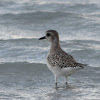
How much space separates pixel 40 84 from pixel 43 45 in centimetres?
428

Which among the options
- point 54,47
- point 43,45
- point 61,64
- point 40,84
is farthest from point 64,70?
point 43,45

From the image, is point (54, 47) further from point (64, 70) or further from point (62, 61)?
point (64, 70)

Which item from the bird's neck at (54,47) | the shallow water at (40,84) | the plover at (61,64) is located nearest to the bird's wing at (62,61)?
the plover at (61,64)

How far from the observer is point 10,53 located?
1385 centimetres

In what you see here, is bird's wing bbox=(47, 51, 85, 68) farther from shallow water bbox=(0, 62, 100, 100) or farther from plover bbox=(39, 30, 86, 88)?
shallow water bbox=(0, 62, 100, 100)

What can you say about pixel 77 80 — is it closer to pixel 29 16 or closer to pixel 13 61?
pixel 13 61

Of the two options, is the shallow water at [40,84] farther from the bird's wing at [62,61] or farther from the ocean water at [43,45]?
the bird's wing at [62,61]

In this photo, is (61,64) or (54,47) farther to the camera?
(54,47)

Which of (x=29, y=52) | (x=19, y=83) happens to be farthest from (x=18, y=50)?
(x=19, y=83)

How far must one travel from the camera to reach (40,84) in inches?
430

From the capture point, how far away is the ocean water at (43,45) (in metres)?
10.4

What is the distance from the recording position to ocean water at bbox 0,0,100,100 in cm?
1036

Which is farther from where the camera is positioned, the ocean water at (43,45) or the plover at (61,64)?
the ocean water at (43,45)

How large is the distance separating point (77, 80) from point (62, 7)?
9394mm
